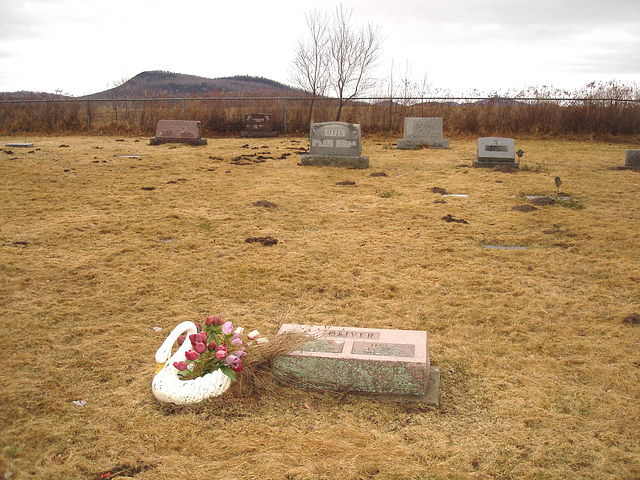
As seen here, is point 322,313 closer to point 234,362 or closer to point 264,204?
point 234,362

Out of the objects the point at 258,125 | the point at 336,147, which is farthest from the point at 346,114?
the point at 336,147

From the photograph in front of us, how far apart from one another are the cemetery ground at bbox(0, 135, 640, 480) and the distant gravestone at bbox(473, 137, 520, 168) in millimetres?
2084

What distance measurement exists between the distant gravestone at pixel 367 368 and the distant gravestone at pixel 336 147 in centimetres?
925

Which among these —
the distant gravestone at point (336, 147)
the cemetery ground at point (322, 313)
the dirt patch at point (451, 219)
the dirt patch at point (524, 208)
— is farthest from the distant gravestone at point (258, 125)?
the dirt patch at point (451, 219)

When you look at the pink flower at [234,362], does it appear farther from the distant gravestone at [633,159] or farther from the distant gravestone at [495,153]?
the distant gravestone at [633,159]

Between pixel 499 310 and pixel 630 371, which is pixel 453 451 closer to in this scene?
pixel 630 371

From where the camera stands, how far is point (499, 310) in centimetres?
464

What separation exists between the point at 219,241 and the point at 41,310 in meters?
2.41

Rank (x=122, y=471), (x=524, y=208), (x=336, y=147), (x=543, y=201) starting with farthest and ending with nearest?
(x=336, y=147), (x=543, y=201), (x=524, y=208), (x=122, y=471)

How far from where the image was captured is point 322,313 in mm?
4574

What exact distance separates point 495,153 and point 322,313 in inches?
353

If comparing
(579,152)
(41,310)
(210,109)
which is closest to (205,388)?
(41,310)

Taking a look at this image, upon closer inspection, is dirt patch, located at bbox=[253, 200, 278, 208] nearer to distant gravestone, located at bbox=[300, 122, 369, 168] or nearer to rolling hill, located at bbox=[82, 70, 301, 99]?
distant gravestone, located at bbox=[300, 122, 369, 168]

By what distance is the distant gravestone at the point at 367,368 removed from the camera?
3.28m
